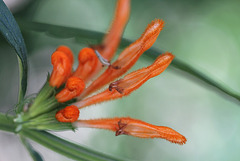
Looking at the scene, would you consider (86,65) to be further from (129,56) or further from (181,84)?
(181,84)

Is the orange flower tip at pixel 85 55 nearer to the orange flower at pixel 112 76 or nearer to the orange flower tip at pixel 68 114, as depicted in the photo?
the orange flower at pixel 112 76

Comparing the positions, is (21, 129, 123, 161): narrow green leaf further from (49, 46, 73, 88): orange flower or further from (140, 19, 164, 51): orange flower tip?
(140, 19, 164, 51): orange flower tip

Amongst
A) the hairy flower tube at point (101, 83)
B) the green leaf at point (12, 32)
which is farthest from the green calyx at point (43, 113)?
the green leaf at point (12, 32)

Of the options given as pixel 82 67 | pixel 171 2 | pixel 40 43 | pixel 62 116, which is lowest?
pixel 62 116

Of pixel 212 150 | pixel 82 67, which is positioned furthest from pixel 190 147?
pixel 82 67

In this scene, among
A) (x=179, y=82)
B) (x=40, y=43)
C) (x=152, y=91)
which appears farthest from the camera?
(x=179, y=82)

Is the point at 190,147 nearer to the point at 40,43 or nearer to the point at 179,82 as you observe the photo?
the point at 179,82

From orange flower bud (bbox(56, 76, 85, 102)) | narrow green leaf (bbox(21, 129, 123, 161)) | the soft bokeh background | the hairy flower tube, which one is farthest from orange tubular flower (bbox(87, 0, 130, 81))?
the soft bokeh background

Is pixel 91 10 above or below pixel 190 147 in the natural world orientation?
above
